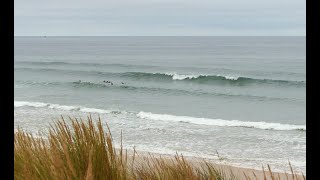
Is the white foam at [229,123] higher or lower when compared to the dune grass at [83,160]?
lower

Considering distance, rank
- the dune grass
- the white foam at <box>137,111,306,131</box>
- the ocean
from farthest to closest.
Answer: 1. the white foam at <box>137,111,306,131</box>
2. the ocean
3. the dune grass

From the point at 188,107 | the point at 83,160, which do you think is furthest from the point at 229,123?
the point at 83,160

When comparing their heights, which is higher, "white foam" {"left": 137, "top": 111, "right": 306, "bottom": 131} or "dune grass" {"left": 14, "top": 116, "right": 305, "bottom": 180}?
"dune grass" {"left": 14, "top": 116, "right": 305, "bottom": 180}

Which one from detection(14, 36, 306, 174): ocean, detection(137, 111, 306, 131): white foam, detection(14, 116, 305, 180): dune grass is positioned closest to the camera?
detection(14, 116, 305, 180): dune grass

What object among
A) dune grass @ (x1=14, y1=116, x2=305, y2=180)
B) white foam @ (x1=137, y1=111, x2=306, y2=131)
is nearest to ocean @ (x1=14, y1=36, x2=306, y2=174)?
white foam @ (x1=137, y1=111, x2=306, y2=131)

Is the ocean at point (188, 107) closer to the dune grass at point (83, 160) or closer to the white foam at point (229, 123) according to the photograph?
the white foam at point (229, 123)

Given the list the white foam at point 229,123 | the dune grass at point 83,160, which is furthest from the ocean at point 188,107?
the dune grass at point 83,160

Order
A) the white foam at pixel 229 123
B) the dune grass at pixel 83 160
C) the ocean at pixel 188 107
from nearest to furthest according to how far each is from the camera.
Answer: the dune grass at pixel 83 160
the ocean at pixel 188 107
the white foam at pixel 229 123

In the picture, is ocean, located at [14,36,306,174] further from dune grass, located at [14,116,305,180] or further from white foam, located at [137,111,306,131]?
dune grass, located at [14,116,305,180]

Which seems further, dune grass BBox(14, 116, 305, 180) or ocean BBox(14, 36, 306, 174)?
ocean BBox(14, 36, 306, 174)

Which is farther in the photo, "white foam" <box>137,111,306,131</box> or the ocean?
"white foam" <box>137,111,306,131</box>
